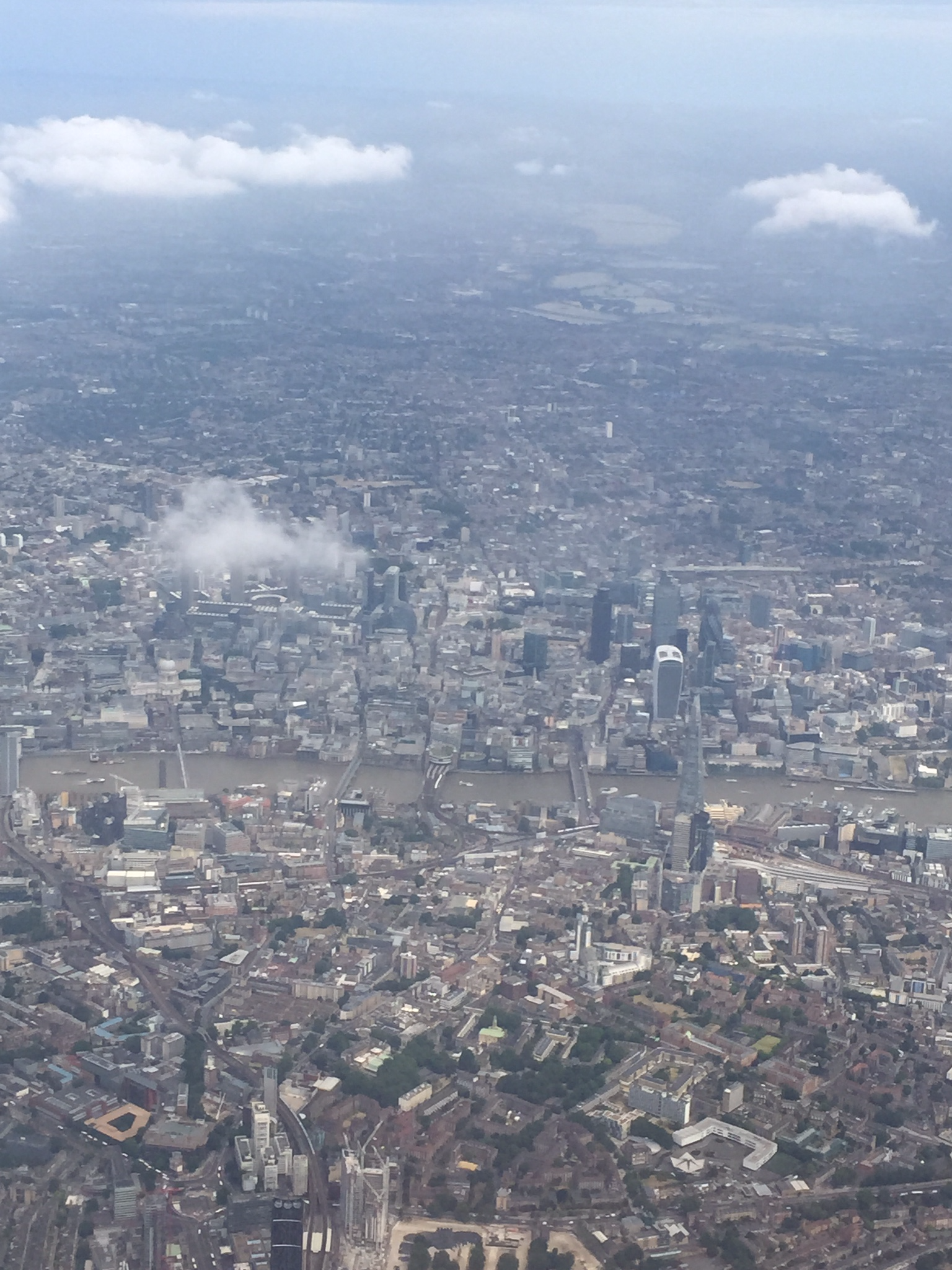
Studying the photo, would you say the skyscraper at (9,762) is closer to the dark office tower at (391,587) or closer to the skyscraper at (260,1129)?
the dark office tower at (391,587)

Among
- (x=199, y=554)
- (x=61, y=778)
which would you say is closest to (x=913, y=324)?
(x=199, y=554)

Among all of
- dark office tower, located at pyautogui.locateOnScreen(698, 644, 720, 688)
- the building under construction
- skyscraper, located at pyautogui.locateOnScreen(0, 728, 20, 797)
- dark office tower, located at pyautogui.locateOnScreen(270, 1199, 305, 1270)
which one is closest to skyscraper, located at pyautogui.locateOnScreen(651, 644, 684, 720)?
dark office tower, located at pyautogui.locateOnScreen(698, 644, 720, 688)

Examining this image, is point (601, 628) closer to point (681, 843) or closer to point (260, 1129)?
point (681, 843)

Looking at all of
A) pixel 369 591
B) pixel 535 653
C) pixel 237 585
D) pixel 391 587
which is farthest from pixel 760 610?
pixel 237 585

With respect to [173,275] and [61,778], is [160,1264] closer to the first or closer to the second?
[61,778]

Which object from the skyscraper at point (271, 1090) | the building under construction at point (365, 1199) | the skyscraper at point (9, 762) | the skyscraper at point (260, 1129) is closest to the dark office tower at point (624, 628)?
the skyscraper at point (9, 762)

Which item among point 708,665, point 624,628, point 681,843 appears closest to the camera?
point 681,843

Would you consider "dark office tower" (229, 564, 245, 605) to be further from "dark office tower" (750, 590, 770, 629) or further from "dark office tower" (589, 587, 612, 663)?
"dark office tower" (750, 590, 770, 629)
